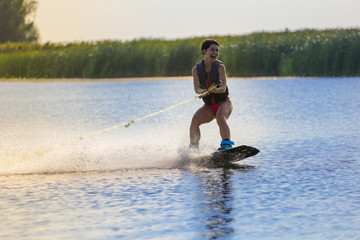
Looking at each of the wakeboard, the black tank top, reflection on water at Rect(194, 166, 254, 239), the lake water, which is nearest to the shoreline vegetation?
the lake water

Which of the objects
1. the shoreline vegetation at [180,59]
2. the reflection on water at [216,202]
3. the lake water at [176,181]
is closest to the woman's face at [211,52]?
the lake water at [176,181]

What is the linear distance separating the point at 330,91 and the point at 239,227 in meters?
17.5

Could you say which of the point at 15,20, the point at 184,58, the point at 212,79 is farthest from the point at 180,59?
the point at 15,20

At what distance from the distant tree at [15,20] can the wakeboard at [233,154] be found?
58.3m

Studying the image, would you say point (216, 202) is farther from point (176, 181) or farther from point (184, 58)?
point (184, 58)

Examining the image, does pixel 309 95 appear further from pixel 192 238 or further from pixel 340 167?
pixel 192 238

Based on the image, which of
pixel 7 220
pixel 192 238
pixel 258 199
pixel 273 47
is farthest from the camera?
pixel 273 47

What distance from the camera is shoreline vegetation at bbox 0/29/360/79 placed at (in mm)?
31375

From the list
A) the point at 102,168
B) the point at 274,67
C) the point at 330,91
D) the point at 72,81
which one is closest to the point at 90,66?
the point at 72,81

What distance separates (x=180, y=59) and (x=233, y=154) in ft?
88.1

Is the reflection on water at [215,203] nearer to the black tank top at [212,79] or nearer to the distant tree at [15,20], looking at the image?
the black tank top at [212,79]

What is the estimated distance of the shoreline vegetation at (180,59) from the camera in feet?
103

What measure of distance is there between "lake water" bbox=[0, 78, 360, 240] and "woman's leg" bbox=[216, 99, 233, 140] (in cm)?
39

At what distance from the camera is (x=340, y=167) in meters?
8.28
